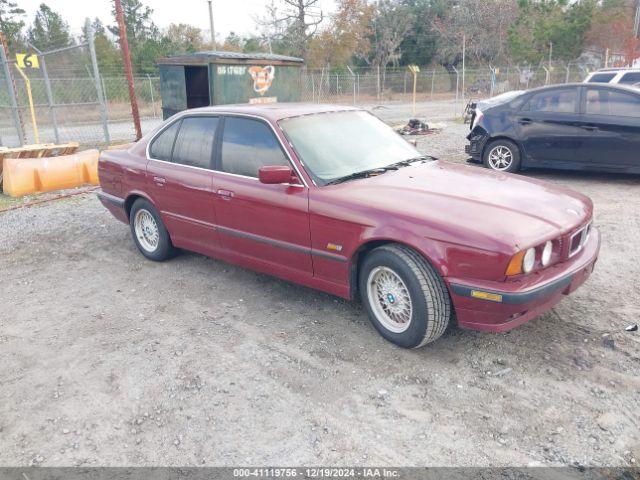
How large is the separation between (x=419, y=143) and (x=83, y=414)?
10.8 m

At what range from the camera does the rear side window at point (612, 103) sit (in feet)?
25.5

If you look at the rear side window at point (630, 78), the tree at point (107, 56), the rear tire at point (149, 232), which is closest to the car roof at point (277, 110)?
the rear tire at point (149, 232)

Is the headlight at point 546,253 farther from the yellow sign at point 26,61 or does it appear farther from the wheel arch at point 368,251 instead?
the yellow sign at point 26,61

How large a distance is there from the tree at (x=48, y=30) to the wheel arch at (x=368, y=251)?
38.4 m

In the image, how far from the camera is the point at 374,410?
3.10m

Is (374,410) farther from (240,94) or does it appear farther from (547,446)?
(240,94)

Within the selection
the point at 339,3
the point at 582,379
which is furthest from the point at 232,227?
the point at 339,3

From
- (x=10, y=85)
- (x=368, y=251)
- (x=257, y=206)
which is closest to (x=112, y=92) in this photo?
(x=10, y=85)

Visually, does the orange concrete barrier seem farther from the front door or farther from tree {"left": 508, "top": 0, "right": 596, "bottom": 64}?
tree {"left": 508, "top": 0, "right": 596, "bottom": 64}

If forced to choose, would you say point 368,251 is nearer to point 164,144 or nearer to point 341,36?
point 164,144

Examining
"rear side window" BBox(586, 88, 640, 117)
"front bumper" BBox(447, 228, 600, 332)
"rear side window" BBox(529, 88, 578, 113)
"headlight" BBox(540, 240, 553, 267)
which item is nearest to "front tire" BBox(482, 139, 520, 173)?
"rear side window" BBox(529, 88, 578, 113)

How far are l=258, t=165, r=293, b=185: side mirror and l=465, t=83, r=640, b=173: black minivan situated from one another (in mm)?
5893

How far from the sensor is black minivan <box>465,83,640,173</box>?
25.7 feet

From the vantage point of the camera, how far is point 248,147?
447 centimetres
